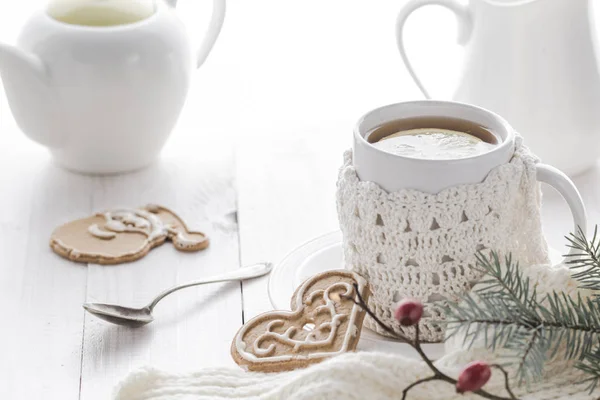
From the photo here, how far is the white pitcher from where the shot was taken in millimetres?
1116

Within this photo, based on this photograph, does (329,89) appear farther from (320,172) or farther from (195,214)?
(195,214)

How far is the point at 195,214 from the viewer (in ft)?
3.77

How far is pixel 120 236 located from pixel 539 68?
1.65 ft

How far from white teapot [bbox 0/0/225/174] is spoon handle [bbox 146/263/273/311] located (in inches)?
10.8

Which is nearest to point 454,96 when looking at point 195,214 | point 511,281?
point 195,214

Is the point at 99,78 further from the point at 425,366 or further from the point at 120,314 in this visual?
the point at 425,366

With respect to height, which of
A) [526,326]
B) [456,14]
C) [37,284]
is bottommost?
[37,284]

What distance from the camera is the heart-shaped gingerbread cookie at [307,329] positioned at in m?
0.80

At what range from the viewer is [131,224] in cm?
111

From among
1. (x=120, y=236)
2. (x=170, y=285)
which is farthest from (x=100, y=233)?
(x=170, y=285)

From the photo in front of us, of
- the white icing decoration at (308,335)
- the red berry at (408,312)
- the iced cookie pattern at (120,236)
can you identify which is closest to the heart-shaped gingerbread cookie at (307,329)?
the white icing decoration at (308,335)

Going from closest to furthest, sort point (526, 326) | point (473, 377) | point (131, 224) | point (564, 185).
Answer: point (473, 377)
point (526, 326)
point (564, 185)
point (131, 224)

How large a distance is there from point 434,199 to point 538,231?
0.39 ft

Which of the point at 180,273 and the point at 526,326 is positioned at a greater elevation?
the point at 526,326
